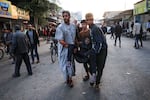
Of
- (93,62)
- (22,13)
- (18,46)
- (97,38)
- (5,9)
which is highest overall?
(22,13)

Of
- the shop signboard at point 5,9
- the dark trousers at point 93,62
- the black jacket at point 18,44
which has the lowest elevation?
the dark trousers at point 93,62

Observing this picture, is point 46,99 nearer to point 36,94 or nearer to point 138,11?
point 36,94

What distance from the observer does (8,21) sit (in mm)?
26297

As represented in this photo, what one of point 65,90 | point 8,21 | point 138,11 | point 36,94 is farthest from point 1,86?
point 138,11

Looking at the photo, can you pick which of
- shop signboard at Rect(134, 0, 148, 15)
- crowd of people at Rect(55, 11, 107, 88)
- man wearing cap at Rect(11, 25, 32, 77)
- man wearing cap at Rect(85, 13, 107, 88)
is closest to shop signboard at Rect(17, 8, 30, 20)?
Result: shop signboard at Rect(134, 0, 148, 15)

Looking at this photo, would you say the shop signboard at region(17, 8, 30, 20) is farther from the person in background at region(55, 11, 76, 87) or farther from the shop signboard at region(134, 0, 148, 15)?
the person in background at region(55, 11, 76, 87)

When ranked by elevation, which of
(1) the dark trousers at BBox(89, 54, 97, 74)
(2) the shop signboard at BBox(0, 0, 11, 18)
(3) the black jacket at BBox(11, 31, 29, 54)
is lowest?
(1) the dark trousers at BBox(89, 54, 97, 74)

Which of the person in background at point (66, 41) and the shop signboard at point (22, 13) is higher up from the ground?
the shop signboard at point (22, 13)

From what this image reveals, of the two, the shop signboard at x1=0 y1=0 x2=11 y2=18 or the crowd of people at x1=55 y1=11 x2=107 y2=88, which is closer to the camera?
the crowd of people at x1=55 y1=11 x2=107 y2=88

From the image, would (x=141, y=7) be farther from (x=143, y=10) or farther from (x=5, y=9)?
(x=5, y=9)

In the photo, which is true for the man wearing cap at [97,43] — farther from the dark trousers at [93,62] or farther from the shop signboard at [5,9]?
the shop signboard at [5,9]

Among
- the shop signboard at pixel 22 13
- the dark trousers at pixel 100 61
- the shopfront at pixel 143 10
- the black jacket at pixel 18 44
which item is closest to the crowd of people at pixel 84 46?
the dark trousers at pixel 100 61

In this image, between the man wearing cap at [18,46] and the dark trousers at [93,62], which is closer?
the dark trousers at [93,62]

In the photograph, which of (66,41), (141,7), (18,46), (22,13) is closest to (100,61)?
(66,41)
